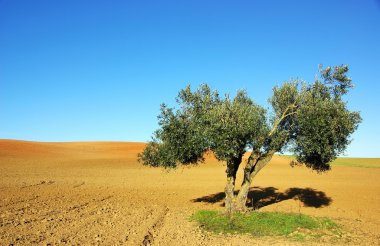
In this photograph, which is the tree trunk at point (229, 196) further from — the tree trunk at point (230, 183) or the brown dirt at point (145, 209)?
the brown dirt at point (145, 209)

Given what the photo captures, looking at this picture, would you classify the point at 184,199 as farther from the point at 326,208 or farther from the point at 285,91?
the point at 285,91

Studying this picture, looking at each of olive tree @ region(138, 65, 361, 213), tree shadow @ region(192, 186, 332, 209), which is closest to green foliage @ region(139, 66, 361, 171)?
olive tree @ region(138, 65, 361, 213)

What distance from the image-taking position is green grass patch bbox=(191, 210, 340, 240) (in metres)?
18.5

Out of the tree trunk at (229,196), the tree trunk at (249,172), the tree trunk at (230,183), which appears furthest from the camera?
the tree trunk at (249,172)

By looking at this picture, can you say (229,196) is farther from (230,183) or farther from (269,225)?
(269,225)

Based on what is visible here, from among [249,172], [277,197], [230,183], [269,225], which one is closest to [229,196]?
[230,183]

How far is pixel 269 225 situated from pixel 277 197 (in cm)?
1404

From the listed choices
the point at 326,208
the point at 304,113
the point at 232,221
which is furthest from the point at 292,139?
the point at 326,208

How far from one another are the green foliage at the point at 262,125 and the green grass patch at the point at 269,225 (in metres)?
3.59

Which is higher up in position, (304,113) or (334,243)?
(304,113)

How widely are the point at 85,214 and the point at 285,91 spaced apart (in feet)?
49.9

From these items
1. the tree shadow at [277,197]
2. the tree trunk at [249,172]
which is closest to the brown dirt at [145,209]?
the tree shadow at [277,197]

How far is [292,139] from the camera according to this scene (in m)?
23.2

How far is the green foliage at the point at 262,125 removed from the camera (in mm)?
19953
